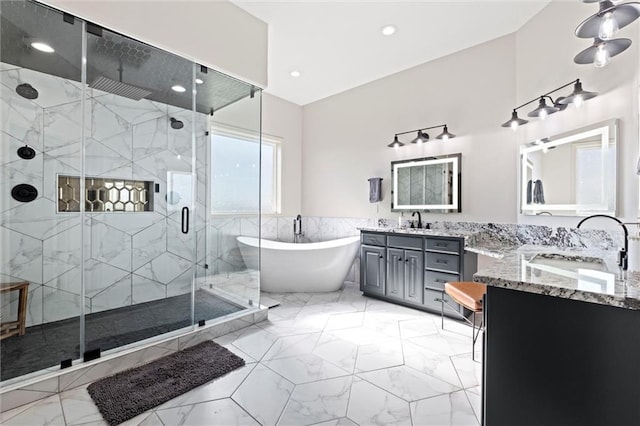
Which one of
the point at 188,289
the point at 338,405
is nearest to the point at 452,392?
the point at 338,405

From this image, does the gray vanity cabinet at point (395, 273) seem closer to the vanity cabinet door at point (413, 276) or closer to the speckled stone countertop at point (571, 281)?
the vanity cabinet door at point (413, 276)

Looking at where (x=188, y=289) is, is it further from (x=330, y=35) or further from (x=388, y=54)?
(x=388, y=54)

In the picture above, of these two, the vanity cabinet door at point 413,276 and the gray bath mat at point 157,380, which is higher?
the vanity cabinet door at point 413,276

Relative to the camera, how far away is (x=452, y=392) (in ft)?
5.80

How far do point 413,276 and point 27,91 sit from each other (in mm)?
4255

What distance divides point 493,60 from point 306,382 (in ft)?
12.0

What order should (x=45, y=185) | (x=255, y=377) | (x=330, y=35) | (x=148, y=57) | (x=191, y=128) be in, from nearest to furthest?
(x=255, y=377) → (x=148, y=57) → (x=45, y=185) → (x=330, y=35) → (x=191, y=128)

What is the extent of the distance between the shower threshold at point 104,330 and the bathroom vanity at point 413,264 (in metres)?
1.68

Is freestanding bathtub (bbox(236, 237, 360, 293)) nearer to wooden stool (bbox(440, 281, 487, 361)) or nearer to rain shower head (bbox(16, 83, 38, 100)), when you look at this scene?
wooden stool (bbox(440, 281, 487, 361))

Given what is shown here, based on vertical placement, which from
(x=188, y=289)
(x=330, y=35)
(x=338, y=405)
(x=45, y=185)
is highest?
(x=330, y=35)

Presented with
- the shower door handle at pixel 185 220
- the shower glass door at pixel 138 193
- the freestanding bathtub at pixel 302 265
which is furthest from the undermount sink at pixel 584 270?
the shower door handle at pixel 185 220

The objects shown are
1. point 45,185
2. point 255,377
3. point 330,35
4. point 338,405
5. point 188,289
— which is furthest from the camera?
point 188,289

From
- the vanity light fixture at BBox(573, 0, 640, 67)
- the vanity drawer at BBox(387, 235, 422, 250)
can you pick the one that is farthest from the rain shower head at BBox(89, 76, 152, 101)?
the vanity light fixture at BBox(573, 0, 640, 67)

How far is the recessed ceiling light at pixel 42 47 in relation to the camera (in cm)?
229
